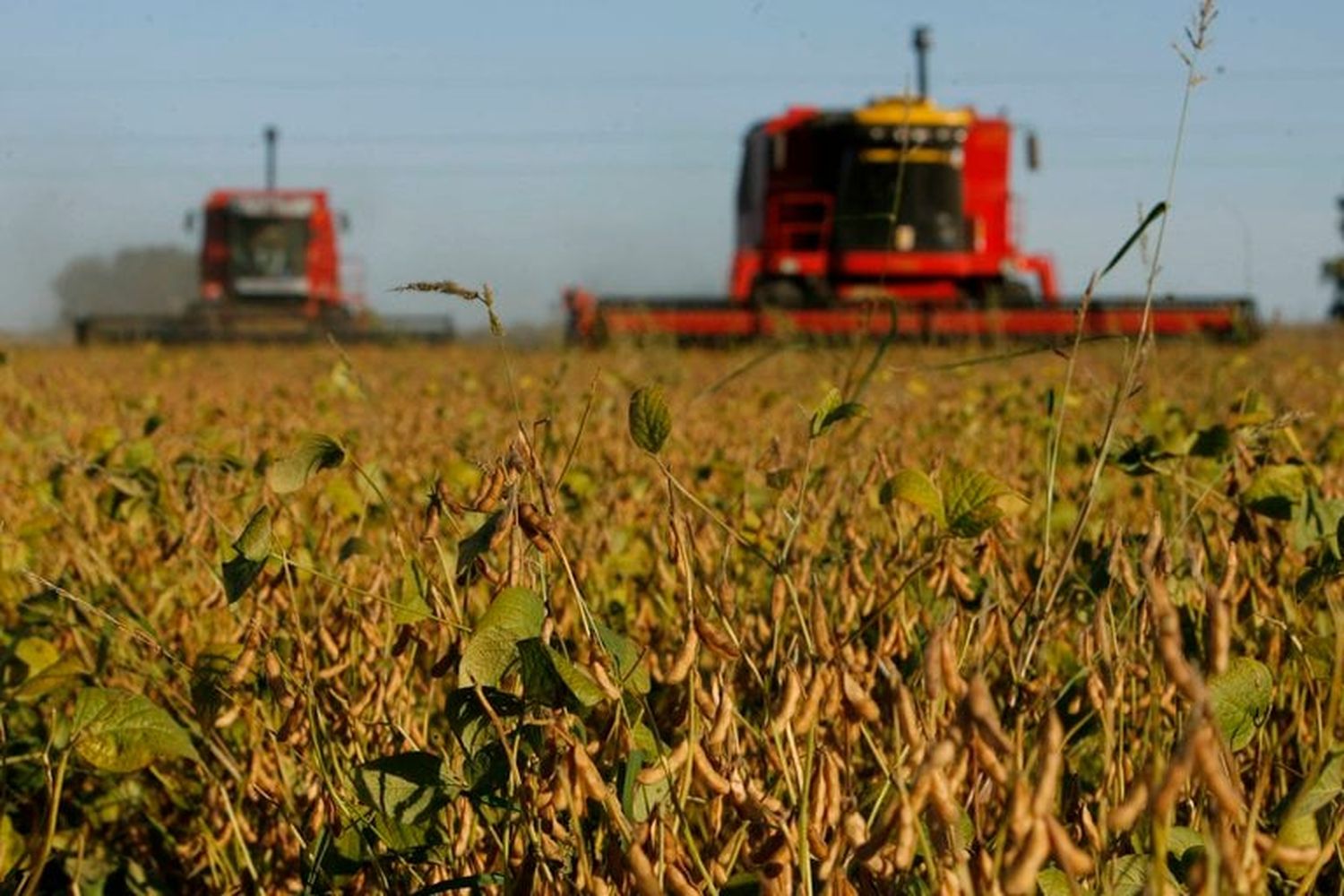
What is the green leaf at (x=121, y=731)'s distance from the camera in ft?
4.26

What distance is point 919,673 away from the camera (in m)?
1.39

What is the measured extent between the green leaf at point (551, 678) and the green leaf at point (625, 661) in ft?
0.14

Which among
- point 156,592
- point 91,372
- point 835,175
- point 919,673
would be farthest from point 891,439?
point 835,175

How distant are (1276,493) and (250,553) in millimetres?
1054

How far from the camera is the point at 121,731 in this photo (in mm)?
1326

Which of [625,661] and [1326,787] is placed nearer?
[1326,787]

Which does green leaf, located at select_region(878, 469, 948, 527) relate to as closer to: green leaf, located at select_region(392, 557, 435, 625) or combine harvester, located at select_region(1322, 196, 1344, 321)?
green leaf, located at select_region(392, 557, 435, 625)

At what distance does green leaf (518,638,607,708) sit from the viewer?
3.60 feet

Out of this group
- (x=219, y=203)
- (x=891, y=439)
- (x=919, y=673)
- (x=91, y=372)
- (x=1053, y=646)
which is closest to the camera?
(x=919, y=673)

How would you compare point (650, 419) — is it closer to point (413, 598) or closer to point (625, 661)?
point (625, 661)

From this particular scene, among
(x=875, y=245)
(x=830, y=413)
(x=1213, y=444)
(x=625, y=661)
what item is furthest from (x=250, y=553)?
(x=875, y=245)

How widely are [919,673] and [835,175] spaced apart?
53.4 feet

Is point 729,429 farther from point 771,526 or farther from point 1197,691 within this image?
point 1197,691

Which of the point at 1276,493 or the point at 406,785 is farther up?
the point at 1276,493
